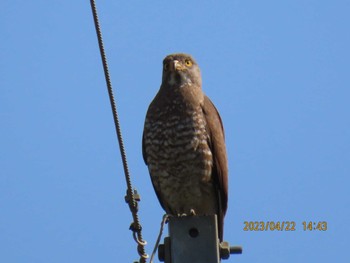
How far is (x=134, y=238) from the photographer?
5871mm

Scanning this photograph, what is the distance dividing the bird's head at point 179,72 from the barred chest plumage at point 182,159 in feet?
1.85

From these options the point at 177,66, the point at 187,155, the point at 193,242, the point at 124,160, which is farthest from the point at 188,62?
the point at 193,242

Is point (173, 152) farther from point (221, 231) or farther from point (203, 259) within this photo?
point (203, 259)

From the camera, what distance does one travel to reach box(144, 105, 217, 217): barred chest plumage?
26.8 feet

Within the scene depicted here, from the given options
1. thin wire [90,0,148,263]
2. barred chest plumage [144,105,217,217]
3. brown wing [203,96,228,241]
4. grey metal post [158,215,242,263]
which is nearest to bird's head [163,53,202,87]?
barred chest plumage [144,105,217,217]

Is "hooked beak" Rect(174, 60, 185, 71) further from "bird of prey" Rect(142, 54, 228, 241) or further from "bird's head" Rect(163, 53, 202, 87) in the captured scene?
"bird of prey" Rect(142, 54, 228, 241)

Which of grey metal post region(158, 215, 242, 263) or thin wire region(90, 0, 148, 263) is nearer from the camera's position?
grey metal post region(158, 215, 242, 263)

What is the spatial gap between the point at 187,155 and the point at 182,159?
0.22ft

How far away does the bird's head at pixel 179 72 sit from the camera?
8977mm

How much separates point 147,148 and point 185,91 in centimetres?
78

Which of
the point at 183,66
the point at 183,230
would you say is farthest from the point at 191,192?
the point at 183,230

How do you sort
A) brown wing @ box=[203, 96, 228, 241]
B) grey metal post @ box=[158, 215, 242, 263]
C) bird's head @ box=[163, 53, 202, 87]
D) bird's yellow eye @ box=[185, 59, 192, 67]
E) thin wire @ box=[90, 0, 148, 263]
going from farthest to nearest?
bird's yellow eye @ box=[185, 59, 192, 67]
bird's head @ box=[163, 53, 202, 87]
brown wing @ box=[203, 96, 228, 241]
thin wire @ box=[90, 0, 148, 263]
grey metal post @ box=[158, 215, 242, 263]

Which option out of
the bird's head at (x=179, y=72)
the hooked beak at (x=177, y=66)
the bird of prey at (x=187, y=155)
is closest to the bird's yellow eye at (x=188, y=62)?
the bird's head at (x=179, y=72)

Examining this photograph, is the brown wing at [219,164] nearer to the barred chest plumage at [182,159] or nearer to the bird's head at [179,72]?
the barred chest plumage at [182,159]
